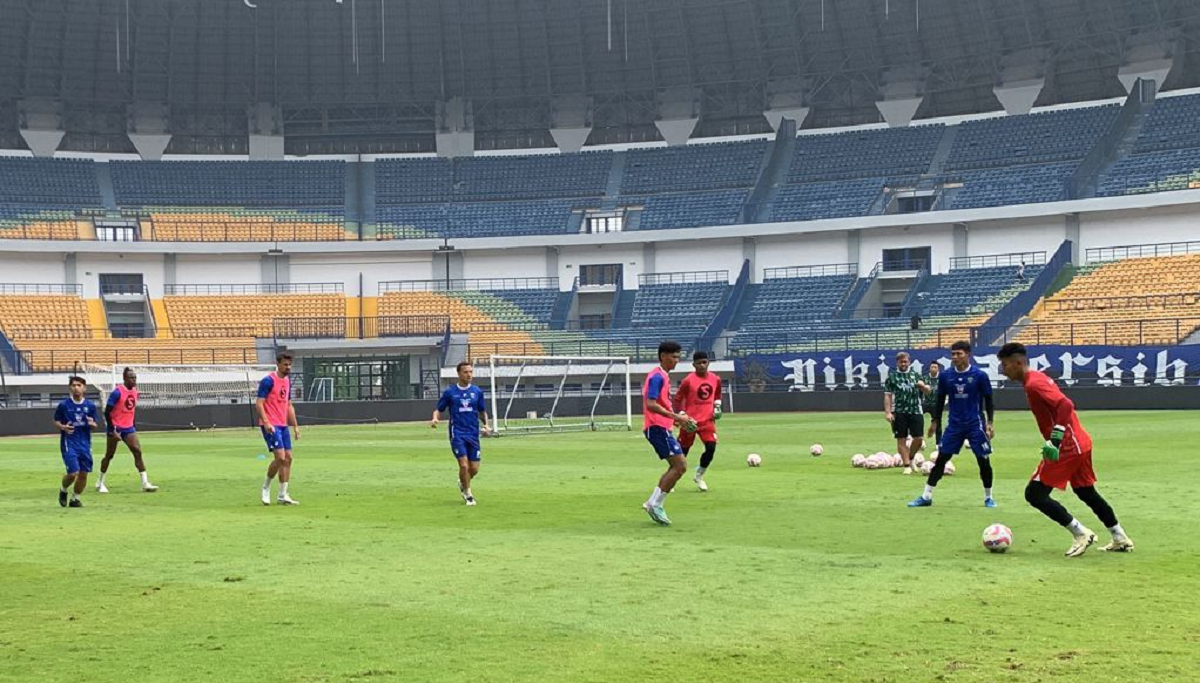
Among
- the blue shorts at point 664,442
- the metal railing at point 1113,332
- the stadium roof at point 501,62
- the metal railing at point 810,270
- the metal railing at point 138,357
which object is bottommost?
the blue shorts at point 664,442

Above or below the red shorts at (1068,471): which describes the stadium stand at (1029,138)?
above

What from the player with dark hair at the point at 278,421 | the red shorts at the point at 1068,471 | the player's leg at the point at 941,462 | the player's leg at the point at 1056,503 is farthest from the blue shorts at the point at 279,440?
the red shorts at the point at 1068,471

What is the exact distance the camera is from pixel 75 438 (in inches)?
824

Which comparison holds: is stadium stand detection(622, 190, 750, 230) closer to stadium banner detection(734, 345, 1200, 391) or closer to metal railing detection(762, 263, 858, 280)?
metal railing detection(762, 263, 858, 280)

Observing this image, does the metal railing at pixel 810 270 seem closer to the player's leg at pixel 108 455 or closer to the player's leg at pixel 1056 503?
the player's leg at pixel 108 455

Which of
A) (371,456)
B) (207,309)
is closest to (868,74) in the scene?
(207,309)

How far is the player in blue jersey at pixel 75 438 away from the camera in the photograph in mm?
20797

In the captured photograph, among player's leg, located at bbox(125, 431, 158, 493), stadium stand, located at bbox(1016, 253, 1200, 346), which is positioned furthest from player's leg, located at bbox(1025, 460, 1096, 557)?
stadium stand, located at bbox(1016, 253, 1200, 346)

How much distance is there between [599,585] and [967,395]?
8.11 meters

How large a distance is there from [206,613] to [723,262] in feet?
231

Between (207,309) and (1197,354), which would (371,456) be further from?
(207,309)

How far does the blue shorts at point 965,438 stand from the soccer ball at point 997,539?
14.5 ft

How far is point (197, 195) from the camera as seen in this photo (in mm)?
83375

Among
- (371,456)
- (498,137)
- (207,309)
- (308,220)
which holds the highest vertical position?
(498,137)
